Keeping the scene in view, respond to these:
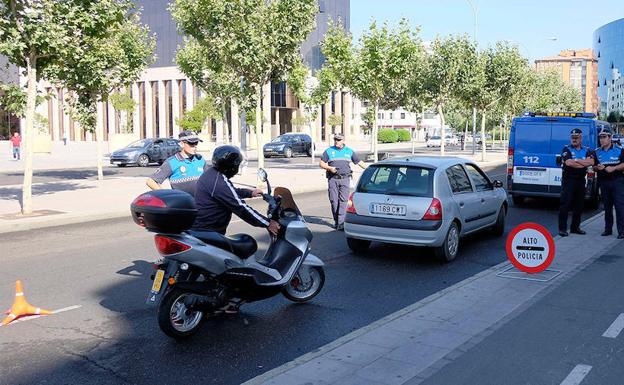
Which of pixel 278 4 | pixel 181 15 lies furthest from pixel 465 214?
pixel 181 15

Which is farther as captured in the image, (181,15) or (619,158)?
(181,15)

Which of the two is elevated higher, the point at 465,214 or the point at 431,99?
the point at 431,99

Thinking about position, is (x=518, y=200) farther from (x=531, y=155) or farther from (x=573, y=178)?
(x=573, y=178)

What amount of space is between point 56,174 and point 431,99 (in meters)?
19.9

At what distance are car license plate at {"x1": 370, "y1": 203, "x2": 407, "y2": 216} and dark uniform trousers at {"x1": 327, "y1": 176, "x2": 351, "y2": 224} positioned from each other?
2.39 metres

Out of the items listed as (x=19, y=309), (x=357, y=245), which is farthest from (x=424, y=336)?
(x=357, y=245)

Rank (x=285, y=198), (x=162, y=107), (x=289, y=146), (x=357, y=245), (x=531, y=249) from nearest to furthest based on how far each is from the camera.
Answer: (x=285, y=198) → (x=531, y=249) → (x=357, y=245) → (x=289, y=146) → (x=162, y=107)

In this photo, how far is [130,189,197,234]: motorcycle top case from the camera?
518 centimetres

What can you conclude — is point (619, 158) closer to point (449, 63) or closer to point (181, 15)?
point (181, 15)

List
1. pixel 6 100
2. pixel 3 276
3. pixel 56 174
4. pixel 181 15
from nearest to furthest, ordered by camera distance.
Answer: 1. pixel 3 276
2. pixel 6 100
3. pixel 181 15
4. pixel 56 174

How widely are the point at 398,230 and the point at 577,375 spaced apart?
4.26 m

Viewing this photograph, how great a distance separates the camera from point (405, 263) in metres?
9.02

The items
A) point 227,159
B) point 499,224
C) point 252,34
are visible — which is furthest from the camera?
point 252,34

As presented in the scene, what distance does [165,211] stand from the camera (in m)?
5.16
